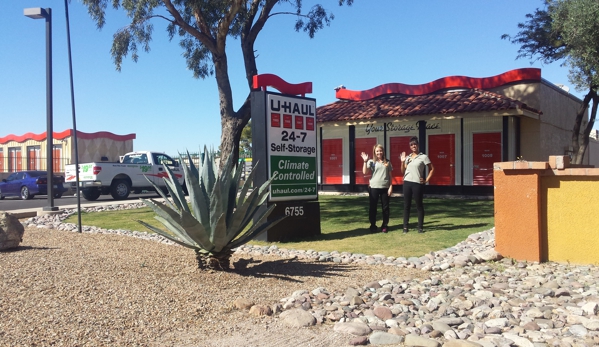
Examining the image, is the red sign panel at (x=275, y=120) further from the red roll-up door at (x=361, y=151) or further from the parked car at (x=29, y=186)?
the parked car at (x=29, y=186)

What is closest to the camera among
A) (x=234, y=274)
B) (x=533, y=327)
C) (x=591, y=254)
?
(x=533, y=327)

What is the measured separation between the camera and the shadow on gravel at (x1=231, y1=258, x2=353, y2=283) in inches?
252

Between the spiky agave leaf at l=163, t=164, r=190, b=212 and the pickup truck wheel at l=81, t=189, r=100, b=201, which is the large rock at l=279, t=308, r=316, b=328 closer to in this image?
the spiky agave leaf at l=163, t=164, r=190, b=212

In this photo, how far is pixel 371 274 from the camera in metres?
6.52

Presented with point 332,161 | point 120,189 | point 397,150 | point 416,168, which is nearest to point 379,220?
point 416,168

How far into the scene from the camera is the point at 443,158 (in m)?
20.2

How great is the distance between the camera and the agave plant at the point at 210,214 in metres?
6.18

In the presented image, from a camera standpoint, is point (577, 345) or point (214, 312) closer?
point (577, 345)

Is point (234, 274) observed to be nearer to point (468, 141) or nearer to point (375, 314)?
point (375, 314)

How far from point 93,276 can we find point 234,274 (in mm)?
1595

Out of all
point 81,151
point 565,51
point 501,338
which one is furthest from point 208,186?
point 81,151

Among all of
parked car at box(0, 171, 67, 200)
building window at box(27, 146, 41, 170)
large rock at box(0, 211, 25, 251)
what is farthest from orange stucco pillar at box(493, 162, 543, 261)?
building window at box(27, 146, 41, 170)

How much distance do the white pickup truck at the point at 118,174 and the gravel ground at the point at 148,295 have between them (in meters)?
14.3

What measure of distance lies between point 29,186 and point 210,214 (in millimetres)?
23175
